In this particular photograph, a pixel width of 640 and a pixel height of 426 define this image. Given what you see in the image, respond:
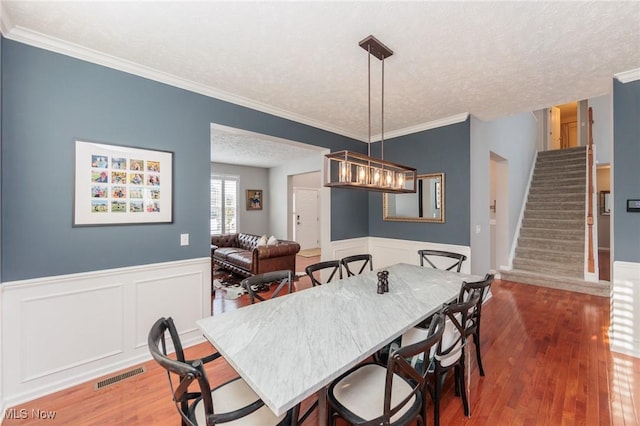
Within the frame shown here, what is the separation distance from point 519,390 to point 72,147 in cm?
396

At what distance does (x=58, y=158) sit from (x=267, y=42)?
1.85 meters

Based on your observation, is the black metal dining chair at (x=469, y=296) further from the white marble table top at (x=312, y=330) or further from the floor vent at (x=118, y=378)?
the floor vent at (x=118, y=378)

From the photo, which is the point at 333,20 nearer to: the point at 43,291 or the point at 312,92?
the point at 312,92

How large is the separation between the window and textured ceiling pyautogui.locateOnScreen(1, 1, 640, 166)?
5.09 m

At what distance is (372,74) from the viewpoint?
256 centimetres

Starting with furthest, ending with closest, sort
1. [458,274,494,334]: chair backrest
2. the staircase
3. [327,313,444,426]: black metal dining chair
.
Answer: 1. the staircase
2. [458,274,494,334]: chair backrest
3. [327,313,444,426]: black metal dining chair

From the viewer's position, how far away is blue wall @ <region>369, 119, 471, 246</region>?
3.67 meters

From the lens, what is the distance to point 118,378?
221 cm

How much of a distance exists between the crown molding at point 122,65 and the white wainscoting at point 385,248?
2.25m

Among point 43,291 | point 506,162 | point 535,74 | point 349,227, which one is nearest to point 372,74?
point 535,74

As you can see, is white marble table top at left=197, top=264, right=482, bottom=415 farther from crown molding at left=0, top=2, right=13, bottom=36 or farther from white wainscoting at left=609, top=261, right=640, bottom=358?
crown molding at left=0, top=2, right=13, bottom=36

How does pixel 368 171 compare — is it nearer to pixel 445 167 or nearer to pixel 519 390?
pixel 519 390

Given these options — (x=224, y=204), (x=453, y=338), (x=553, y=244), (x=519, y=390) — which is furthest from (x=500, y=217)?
(x=224, y=204)

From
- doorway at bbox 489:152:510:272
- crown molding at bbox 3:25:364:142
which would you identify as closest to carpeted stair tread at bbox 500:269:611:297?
doorway at bbox 489:152:510:272
